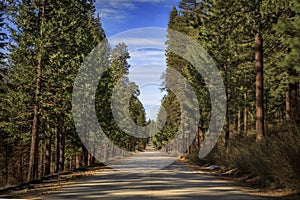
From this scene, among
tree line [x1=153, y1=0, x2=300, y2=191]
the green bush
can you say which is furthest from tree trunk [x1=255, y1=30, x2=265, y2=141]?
the green bush

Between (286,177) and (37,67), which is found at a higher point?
(37,67)

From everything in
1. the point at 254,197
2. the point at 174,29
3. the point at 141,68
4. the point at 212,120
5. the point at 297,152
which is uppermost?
the point at 174,29

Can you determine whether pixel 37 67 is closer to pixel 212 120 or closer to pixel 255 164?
pixel 255 164

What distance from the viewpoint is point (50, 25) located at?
2130cm

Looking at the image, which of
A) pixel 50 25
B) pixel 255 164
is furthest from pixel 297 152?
pixel 50 25

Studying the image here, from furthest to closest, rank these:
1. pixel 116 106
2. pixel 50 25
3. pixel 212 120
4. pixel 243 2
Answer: pixel 116 106
pixel 212 120
pixel 50 25
pixel 243 2

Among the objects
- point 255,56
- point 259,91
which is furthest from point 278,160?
point 255,56

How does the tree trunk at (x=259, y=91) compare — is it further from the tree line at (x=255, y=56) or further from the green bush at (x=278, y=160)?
the green bush at (x=278, y=160)

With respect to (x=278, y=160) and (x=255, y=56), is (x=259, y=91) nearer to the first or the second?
(x=255, y=56)

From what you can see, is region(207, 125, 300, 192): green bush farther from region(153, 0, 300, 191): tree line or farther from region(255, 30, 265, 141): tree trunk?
region(255, 30, 265, 141): tree trunk

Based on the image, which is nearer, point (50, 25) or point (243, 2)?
point (243, 2)

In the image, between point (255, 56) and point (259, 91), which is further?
point (255, 56)

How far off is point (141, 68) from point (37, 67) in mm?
24797

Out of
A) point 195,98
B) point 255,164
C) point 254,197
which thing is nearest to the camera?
point 254,197
